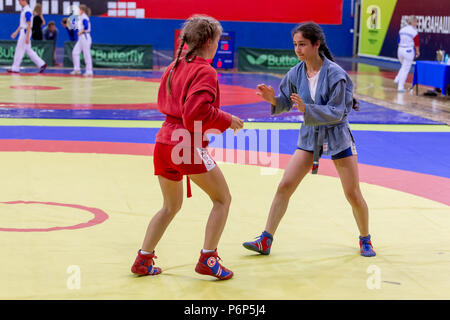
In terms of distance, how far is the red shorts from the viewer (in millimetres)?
4387

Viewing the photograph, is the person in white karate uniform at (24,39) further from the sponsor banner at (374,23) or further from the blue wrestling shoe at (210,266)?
the blue wrestling shoe at (210,266)

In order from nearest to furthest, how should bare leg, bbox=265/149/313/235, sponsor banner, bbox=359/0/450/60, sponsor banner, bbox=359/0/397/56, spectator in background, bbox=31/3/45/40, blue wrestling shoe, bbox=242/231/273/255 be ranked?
blue wrestling shoe, bbox=242/231/273/255 < bare leg, bbox=265/149/313/235 < spectator in background, bbox=31/3/45/40 < sponsor banner, bbox=359/0/450/60 < sponsor banner, bbox=359/0/397/56

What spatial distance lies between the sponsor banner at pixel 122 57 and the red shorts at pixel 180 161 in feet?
58.0

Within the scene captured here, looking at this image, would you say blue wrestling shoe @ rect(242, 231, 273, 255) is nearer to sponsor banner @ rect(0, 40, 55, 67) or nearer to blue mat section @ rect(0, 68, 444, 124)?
blue mat section @ rect(0, 68, 444, 124)

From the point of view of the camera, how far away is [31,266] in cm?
466

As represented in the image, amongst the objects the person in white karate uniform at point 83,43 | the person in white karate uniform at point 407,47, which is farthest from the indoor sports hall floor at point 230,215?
the person in white karate uniform at point 83,43

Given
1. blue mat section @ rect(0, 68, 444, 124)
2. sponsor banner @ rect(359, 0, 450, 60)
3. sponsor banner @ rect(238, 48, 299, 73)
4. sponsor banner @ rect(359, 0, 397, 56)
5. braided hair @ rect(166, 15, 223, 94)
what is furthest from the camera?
sponsor banner @ rect(359, 0, 397, 56)

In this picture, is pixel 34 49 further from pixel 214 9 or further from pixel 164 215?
pixel 164 215

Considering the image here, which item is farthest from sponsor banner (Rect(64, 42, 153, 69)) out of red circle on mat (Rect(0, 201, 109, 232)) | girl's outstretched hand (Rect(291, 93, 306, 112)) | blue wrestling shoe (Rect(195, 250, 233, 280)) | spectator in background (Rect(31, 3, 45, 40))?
blue wrestling shoe (Rect(195, 250, 233, 280))

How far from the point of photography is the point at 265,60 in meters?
22.4

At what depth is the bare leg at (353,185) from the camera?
5.17 m

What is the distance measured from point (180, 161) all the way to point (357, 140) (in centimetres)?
632

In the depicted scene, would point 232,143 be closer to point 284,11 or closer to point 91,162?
point 91,162

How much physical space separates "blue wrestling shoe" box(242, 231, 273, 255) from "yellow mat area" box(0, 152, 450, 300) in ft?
0.25
